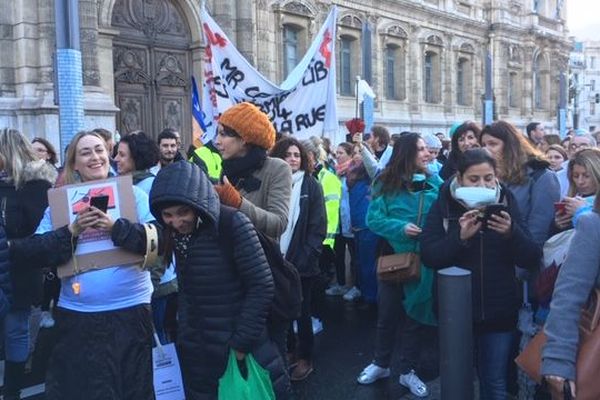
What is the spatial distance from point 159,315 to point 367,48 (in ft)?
38.0

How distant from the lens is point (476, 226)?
127 inches

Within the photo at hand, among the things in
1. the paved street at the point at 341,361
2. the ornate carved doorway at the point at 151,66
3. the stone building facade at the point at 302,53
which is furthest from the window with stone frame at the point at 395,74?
the paved street at the point at 341,361

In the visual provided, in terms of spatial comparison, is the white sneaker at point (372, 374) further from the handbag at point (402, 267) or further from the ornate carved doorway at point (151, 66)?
the ornate carved doorway at point (151, 66)

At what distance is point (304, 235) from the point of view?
4.63m

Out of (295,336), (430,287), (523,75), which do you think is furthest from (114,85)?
(523,75)

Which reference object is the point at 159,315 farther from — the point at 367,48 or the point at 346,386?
the point at 367,48

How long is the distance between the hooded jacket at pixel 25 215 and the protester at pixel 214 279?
5.71 ft

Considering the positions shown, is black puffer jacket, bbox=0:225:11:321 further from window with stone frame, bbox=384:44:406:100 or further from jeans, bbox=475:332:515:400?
window with stone frame, bbox=384:44:406:100

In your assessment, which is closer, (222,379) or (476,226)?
(222,379)

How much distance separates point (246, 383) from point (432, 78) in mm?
21783

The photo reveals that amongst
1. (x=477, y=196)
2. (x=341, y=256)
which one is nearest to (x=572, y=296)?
(x=477, y=196)

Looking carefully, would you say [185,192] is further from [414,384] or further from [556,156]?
[556,156]

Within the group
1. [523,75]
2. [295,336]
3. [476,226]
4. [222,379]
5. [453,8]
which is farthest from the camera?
[523,75]

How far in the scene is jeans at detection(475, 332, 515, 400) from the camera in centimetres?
344
